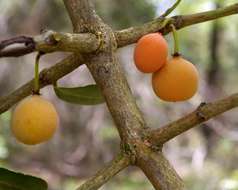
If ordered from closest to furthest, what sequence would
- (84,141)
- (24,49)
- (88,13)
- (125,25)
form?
1. (24,49)
2. (88,13)
3. (125,25)
4. (84,141)

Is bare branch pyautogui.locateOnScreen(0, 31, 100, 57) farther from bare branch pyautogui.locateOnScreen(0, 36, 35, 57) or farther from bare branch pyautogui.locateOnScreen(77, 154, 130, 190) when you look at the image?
bare branch pyautogui.locateOnScreen(77, 154, 130, 190)

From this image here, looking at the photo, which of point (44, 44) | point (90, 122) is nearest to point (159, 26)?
point (44, 44)

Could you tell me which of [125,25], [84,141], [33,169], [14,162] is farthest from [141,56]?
[33,169]

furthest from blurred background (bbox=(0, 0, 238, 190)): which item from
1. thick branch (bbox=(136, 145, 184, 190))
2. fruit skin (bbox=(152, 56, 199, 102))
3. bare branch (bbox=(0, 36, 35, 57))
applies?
bare branch (bbox=(0, 36, 35, 57))

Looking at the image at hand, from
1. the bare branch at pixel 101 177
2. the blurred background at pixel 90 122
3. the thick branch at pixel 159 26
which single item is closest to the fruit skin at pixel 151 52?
the thick branch at pixel 159 26

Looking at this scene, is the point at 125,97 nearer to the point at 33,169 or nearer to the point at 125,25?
the point at 125,25

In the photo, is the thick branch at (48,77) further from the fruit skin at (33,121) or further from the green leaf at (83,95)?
the green leaf at (83,95)
